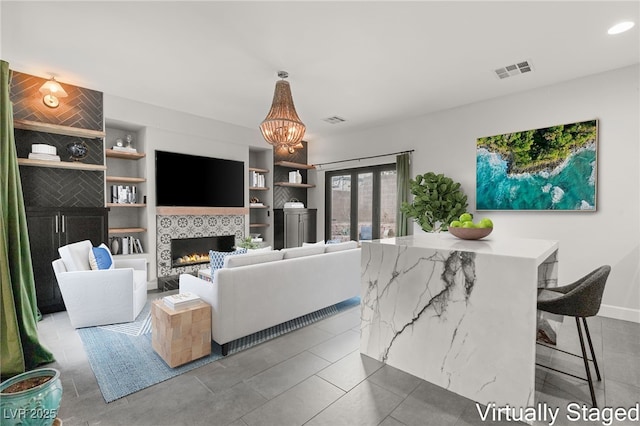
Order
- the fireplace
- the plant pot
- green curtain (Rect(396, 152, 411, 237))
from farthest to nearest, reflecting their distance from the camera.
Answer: green curtain (Rect(396, 152, 411, 237)) < the fireplace < the plant pot

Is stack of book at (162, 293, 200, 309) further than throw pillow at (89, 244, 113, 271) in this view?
No

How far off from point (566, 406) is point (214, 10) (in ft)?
12.2

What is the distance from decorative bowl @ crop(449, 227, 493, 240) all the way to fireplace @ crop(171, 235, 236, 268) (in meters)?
4.30

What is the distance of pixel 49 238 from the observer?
3607 mm

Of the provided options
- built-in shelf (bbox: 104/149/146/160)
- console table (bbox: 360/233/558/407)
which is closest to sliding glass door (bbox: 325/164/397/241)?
console table (bbox: 360/233/558/407)

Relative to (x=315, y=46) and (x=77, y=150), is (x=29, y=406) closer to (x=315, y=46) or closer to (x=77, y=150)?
(x=315, y=46)

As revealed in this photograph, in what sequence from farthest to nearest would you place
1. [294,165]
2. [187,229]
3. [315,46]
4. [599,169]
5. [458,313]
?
[294,165], [187,229], [599,169], [315,46], [458,313]

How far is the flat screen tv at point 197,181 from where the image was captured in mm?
4777

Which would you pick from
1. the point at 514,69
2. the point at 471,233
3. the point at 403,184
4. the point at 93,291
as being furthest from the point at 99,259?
the point at 514,69

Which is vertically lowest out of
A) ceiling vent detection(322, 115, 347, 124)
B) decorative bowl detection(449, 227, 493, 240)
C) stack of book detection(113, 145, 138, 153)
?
decorative bowl detection(449, 227, 493, 240)

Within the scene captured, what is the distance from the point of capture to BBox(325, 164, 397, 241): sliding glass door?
5.79 metres

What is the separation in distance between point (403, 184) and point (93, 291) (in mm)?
4513

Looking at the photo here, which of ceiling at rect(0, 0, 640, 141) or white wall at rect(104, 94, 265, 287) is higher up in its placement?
ceiling at rect(0, 0, 640, 141)

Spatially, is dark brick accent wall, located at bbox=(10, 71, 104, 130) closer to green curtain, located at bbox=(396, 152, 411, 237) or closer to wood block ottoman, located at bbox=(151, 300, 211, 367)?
wood block ottoman, located at bbox=(151, 300, 211, 367)
